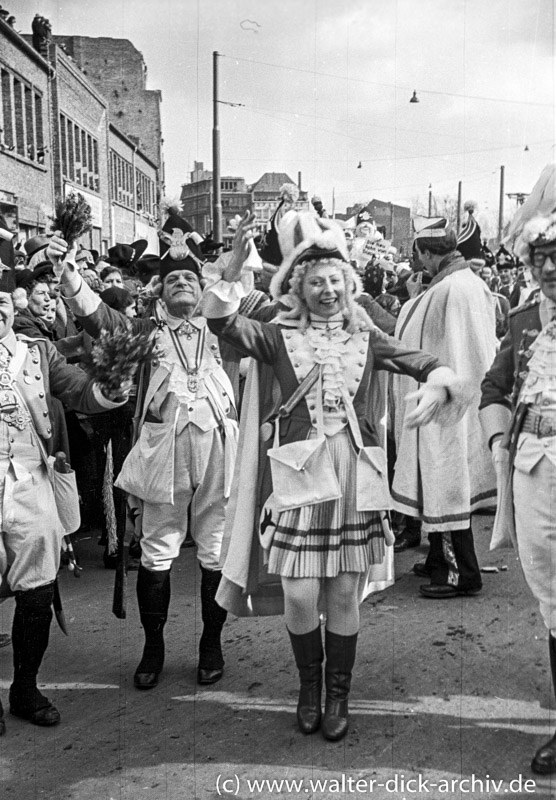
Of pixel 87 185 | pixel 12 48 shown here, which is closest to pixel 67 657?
pixel 12 48

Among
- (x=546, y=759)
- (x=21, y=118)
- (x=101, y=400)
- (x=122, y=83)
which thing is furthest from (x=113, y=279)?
(x=122, y=83)

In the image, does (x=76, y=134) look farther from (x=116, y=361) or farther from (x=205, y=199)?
(x=116, y=361)

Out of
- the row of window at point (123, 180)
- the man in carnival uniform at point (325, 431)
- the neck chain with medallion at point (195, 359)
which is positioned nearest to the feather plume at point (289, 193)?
the man in carnival uniform at point (325, 431)

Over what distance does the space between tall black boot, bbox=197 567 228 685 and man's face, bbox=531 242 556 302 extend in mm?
2001

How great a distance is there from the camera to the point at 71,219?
397 cm

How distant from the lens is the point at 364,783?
313 cm

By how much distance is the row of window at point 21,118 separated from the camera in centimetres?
1742

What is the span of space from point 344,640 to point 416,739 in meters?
0.48

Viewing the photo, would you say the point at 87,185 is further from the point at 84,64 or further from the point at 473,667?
the point at 473,667

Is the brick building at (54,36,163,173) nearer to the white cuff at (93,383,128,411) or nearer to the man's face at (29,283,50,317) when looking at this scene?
the man's face at (29,283,50,317)

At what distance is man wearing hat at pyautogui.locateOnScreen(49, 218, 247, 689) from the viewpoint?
3.99 meters

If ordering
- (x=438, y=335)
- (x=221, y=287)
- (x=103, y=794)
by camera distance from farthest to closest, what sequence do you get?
1. (x=438, y=335)
2. (x=221, y=287)
3. (x=103, y=794)

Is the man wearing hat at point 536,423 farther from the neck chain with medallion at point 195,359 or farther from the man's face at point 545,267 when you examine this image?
the neck chain with medallion at point 195,359

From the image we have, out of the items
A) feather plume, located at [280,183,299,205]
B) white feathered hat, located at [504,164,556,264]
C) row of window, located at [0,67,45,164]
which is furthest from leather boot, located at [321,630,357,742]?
row of window, located at [0,67,45,164]
